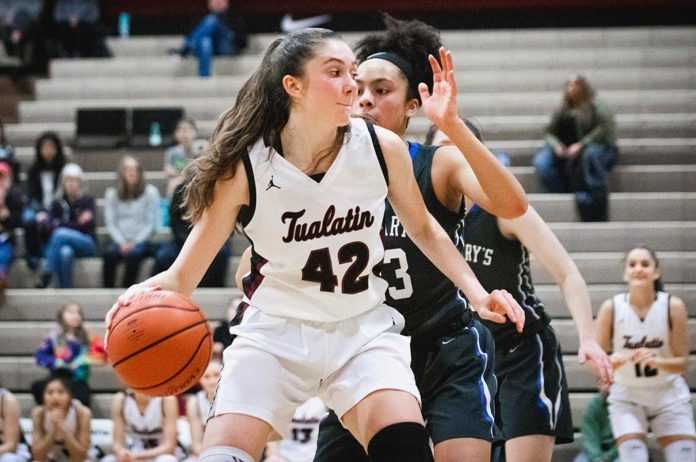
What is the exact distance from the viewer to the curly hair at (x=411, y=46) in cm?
424

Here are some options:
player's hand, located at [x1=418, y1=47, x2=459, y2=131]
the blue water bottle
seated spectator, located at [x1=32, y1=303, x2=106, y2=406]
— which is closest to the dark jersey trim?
player's hand, located at [x1=418, y1=47, x2=459, y2=131]

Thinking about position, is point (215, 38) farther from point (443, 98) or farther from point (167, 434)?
point (443, 98)

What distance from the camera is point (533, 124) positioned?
11484mm

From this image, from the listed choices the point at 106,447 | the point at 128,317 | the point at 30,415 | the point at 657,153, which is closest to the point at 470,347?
the point at 128,317

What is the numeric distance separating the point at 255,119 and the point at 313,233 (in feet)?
1.31

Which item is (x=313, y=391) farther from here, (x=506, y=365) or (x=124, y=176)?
(x=124, y=176)

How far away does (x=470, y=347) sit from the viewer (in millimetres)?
3943

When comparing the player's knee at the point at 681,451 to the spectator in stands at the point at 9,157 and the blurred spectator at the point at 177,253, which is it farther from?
the spectator in stands at the point at 9,157

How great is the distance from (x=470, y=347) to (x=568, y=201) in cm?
649

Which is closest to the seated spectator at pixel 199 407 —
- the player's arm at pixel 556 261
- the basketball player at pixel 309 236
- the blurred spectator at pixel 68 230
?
the blurred spectator at pixel 68 230

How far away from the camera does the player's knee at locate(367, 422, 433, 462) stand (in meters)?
3.25

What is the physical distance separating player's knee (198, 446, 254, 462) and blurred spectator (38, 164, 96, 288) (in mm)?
7364

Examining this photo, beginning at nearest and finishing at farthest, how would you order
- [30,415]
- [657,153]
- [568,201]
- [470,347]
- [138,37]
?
[470,347] → [30,415] → [568,201] → [657,153] → [138,37]

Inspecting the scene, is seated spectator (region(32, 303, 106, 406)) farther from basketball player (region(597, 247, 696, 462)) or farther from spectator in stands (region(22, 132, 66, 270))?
basketball player (region(597, 247, 696, 462))
